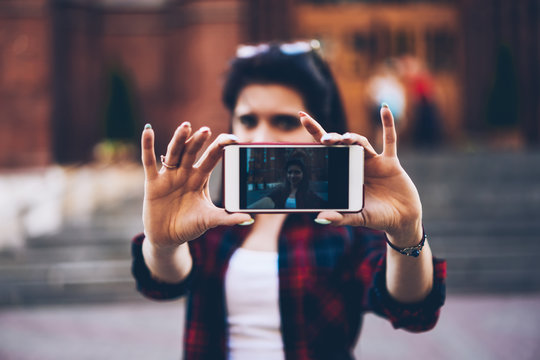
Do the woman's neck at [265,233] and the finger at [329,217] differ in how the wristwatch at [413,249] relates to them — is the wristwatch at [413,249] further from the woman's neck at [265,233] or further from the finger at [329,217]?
the woman's neck at [265,233]

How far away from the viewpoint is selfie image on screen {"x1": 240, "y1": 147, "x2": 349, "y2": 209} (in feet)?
4.36

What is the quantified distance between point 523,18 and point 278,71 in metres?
11.4

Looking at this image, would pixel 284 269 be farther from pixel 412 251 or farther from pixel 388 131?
pixel 388 131

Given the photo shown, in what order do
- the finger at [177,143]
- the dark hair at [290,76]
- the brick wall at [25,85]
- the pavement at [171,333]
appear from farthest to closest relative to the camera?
the brick wall at [25,85] < the pavement at [171,333] < the dark hair at [290,76] < the finger at [177,143]

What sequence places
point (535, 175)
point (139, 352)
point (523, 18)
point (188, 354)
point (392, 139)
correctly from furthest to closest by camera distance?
point (523, 18), point (535, 175), point (139, 352), point (188, 354), point (392, 139)

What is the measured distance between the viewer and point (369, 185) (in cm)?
138

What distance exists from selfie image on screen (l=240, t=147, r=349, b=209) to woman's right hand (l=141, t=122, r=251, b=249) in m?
0.07

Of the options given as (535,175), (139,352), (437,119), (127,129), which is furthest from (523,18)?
(139,352)

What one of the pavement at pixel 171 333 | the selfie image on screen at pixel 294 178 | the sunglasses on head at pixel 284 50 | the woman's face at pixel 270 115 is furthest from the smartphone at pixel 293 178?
the pavement at pixel 171 333

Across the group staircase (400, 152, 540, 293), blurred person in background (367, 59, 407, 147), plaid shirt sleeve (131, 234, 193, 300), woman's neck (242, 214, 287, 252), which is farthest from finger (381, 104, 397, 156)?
blurred person in background (367, 59, 407, 147)

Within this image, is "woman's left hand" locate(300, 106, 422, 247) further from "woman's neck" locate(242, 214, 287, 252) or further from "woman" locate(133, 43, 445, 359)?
"woman's neck" locate(242, 214, 287, 252)

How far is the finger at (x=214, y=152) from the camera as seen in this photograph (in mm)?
1279

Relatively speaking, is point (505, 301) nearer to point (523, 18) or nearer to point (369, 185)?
point (369, 185)

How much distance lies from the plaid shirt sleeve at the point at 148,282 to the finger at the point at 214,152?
17.5 inches
